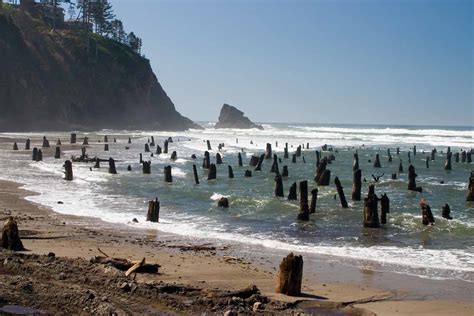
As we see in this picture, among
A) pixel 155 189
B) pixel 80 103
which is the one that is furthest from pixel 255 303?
pixel 80 103

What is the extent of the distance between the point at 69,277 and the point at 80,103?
99.0 meters

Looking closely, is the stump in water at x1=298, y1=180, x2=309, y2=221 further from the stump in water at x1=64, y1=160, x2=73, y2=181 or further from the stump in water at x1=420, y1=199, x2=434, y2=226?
the stump in water at x1=64, y1=160, x2=73, y2=181

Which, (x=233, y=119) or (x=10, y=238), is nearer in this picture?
(x=10, y=238)

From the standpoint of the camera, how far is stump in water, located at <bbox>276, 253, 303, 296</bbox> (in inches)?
414

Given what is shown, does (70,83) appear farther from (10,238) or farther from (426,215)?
(10,238)

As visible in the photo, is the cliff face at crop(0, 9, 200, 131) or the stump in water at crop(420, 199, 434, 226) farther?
the cliff face at crop(0, 9, 200, 131)

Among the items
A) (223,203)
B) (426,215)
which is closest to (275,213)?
(223,203)

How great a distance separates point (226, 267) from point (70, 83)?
96.8 metres

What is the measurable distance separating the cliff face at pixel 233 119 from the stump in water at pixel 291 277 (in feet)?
583

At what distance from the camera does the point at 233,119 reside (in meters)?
191

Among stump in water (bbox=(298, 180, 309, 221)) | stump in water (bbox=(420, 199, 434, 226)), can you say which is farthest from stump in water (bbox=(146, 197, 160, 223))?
stump in water (bbox=(420, 199, 434, 226))

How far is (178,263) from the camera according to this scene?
12.8 meters

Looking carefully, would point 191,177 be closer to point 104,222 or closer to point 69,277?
point 104,222

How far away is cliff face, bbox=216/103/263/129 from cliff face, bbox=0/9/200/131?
174ft
